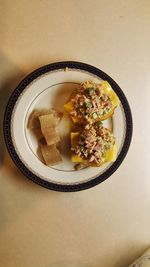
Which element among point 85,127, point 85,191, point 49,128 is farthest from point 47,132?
point 85,191

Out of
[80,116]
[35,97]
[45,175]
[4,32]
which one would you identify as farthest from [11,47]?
[45,175]

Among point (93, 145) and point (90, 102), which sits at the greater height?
point (90, 102)

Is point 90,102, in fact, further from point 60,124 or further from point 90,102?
point 60,124

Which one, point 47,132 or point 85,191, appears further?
point 85,191

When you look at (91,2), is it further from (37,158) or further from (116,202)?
(116,202)

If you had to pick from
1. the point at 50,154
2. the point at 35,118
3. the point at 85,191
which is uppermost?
the point at 35,118

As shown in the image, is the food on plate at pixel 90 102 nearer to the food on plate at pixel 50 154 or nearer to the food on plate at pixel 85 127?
the food on plate at pixel 85 127
